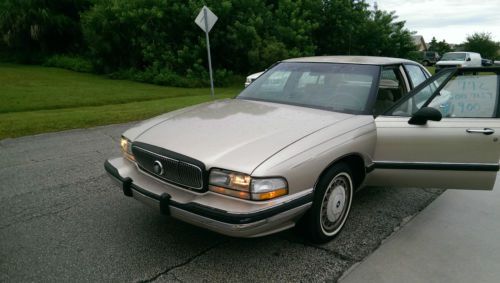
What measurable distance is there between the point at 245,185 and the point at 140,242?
124 cm

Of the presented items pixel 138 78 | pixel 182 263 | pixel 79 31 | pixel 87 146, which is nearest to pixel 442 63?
pixel 138 78

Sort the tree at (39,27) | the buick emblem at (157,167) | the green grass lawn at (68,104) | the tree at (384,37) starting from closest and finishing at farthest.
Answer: the buick emblem at (157,167)
the green grass lawn at (68,104)
the tree at (39,27)
the tree at (384,37)

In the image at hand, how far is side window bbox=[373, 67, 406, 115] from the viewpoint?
149 inches

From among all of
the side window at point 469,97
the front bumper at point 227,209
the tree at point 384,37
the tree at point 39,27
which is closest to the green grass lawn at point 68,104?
the front bumper at point 227,209

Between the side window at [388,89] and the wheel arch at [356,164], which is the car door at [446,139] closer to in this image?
the wheel arch at [356,164]

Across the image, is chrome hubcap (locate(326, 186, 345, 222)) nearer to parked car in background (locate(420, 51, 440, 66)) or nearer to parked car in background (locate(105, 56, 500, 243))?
parked car in background (locate(105, 56, 500, 243))

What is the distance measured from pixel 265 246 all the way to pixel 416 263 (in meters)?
1.18

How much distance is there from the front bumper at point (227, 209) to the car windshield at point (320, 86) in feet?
4.08

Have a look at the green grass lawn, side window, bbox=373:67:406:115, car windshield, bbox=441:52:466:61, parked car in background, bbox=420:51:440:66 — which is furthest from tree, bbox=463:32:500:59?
side window, bbox=373:67:406:115

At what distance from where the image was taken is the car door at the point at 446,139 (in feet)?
11.0

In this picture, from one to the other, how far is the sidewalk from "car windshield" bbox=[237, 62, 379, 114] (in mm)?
1241

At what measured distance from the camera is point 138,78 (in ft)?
66.2

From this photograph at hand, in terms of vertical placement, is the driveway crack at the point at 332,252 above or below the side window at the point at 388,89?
below

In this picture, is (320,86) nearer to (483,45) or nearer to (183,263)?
(183,263)
